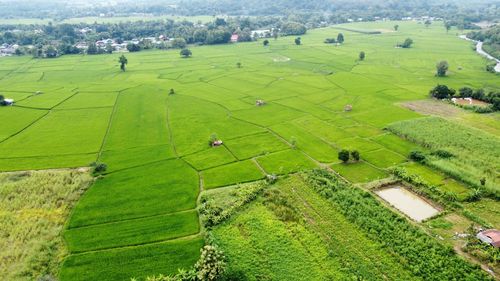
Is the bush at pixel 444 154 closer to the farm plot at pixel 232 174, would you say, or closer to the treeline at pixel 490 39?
the farm plot at pixel 232 174

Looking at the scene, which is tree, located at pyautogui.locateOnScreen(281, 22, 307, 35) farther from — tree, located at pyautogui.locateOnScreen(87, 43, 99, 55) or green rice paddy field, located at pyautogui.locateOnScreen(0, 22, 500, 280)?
tree, located at pyautogui.locateOnScreen(87, 43, 99, 55)

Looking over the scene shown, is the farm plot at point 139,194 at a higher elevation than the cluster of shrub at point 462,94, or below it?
below

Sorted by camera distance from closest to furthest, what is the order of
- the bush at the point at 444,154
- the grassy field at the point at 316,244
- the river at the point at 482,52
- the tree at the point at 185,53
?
the grassy field at the point at 316,244
the bush at the point at 444,154
the river at the point at 482,52
the tree at the point at 185,53

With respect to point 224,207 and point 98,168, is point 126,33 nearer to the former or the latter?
point 98,168

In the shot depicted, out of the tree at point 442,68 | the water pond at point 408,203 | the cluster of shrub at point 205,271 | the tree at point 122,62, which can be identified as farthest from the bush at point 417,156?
the tree at point 122,62

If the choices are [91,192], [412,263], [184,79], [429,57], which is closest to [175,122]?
[91,192]
